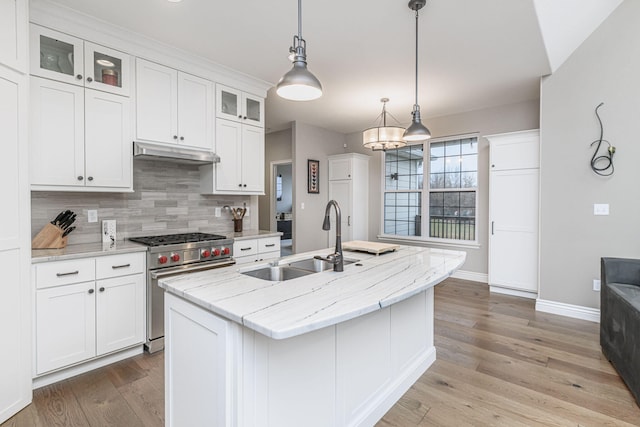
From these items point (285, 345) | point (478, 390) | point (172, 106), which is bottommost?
point (478, 390)

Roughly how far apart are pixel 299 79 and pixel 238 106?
2199mm

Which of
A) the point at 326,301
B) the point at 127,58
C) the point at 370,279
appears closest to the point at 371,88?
the point at 127,58

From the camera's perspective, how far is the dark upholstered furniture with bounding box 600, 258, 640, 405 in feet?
→ 6.68

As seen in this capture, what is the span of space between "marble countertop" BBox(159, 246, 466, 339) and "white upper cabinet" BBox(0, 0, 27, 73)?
65.2 inches

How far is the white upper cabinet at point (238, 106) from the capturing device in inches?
135

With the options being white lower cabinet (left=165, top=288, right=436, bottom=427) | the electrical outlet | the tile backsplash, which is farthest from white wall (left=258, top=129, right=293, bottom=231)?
white lower cabinet (left=165, top=288, right=436, bottom=427)

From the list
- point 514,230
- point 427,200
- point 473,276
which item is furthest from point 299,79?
point 473,276

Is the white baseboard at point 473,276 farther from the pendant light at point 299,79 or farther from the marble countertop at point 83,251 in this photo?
the marble countertop at point 83,251

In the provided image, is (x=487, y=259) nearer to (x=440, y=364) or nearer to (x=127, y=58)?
(x=440, y=364)

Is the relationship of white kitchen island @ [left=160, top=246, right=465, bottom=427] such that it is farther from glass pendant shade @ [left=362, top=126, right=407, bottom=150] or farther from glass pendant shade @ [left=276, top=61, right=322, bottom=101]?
glass pendant shade @ [left=362, top=126, right=407, bottom=150]

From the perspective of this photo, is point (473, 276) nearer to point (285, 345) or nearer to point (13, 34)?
point (285, 345)

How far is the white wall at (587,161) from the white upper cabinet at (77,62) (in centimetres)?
434

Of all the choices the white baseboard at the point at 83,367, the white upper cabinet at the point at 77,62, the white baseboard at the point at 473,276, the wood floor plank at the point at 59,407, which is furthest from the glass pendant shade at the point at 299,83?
the white baseboard at the point at 473,276

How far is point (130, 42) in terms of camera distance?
271cm
